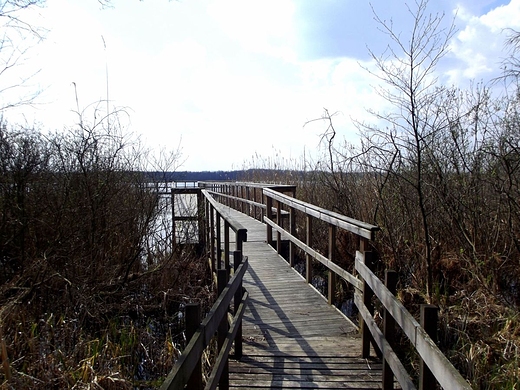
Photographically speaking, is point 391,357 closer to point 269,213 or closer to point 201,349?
point 201,349

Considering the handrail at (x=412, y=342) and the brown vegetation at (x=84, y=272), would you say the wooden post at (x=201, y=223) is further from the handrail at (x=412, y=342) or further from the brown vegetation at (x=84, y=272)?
the handrail at (x=412, y=342)

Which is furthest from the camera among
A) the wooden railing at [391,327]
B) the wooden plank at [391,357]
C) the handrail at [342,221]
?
the handrail at [342,221]

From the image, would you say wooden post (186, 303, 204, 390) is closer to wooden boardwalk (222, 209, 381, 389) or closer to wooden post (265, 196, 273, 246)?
wooden boardwalk (222, 209, 381, 389)

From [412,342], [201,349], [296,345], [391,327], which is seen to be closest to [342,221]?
[296,345]

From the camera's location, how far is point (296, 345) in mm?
3953

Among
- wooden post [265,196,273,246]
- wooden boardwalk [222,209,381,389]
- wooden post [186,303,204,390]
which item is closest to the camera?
wooden post [186,303,204,390]

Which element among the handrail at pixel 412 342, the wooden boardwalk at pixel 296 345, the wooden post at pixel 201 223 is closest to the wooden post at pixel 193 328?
the handrail at pixel 412 342

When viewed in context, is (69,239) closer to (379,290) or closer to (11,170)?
(11,170)

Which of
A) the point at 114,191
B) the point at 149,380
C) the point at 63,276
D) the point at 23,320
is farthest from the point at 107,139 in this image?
the point at 149,380

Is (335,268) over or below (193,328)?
below

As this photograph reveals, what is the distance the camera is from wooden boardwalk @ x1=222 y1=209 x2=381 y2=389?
A: 10.9 ft

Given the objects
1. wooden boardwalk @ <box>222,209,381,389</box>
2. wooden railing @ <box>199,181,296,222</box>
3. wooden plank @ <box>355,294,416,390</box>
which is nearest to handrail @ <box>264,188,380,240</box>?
wooden plank @ <box>355,294,416,390</box>

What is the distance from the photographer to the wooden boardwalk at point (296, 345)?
130 inches

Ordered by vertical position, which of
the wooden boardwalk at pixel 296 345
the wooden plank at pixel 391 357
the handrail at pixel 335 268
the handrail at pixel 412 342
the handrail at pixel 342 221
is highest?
the handrail at pixel 342 221
